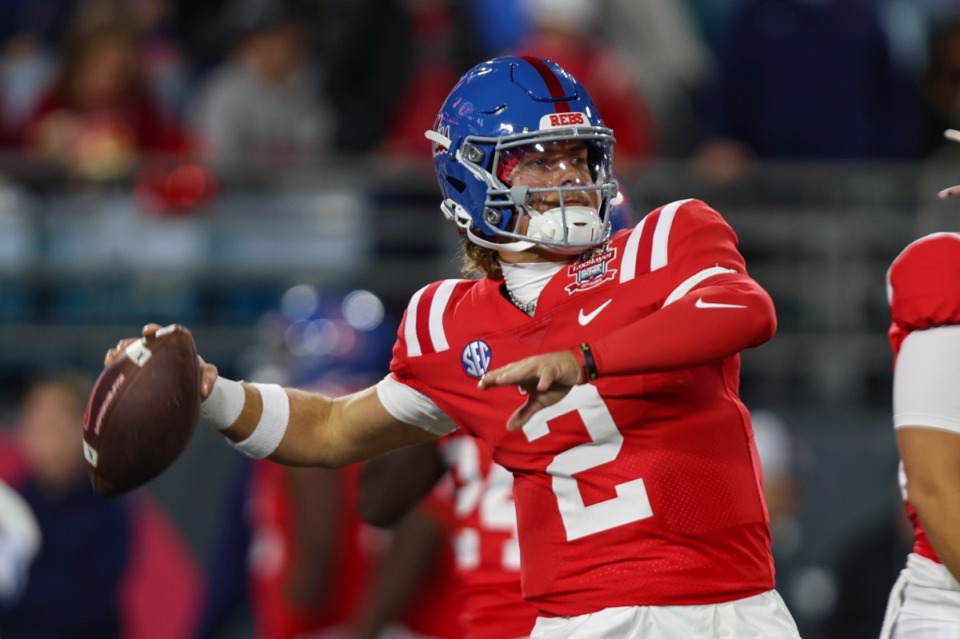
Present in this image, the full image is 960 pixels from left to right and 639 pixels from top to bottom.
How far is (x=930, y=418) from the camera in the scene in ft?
10.9

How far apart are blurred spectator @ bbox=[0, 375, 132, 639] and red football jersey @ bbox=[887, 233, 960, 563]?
4.22 meters

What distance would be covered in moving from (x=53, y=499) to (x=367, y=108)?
226cm

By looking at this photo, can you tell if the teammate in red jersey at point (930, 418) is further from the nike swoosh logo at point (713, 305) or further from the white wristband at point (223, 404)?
the white wristband at point (223, 404)

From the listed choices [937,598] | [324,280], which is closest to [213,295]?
[324,280]

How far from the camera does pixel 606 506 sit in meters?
3.29

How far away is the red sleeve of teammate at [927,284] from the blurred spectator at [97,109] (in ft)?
15.5

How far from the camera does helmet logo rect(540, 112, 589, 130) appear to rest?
354cm

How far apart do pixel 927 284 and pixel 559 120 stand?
0.81 meters

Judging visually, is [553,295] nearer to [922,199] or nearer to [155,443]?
[155,443]

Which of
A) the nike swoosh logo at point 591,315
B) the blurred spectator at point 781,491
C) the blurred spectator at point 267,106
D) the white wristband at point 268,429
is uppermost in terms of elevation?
the nike swoosh logo at point 591,315

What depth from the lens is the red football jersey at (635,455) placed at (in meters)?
3.25

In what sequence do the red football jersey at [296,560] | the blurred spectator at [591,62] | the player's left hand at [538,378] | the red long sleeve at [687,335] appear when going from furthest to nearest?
the blurred spectator at [591,62] → the red football jersey at [296,560] → the red long sleeve at [687,335] → the player's left hand at [538,378]

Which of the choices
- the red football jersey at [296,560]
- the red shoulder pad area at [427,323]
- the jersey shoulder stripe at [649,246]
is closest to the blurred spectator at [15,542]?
the red football jersey at [296,560]

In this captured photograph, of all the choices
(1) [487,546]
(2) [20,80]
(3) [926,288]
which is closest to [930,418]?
(3) [926,288]
